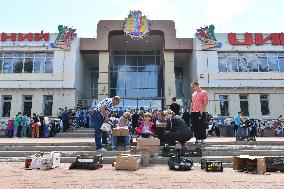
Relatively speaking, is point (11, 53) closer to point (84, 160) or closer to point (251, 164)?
point (84, 160)

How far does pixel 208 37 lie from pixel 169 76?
4662 mm

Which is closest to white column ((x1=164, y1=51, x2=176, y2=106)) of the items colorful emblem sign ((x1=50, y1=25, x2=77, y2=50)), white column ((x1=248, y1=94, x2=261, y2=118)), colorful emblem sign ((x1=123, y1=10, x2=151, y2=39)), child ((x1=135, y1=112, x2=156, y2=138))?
colorful emblem sign ((x1=123, y1=10, x2=151, y2=39))

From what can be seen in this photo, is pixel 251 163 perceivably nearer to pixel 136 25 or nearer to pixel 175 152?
pixel 175 152

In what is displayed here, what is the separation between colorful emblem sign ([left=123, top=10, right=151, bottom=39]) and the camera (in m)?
25.1

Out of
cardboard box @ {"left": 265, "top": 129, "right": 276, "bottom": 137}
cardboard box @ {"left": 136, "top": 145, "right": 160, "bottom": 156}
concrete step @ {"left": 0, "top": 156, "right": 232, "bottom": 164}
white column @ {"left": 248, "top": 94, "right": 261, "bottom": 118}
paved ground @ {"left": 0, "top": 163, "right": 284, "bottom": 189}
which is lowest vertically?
paved ground @ {"left": 0, "top": 163, "right": 284, "bottom": 189}

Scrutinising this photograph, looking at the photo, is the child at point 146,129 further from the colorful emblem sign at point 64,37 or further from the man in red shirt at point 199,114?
the colorful emblem sign at point 64,37

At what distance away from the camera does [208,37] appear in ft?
82.2

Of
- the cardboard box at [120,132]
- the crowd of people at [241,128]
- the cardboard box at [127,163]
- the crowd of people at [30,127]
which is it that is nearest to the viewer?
the cardboard box at [127,163]

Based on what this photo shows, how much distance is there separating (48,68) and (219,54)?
48.1 ft

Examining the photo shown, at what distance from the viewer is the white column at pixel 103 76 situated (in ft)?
82.8

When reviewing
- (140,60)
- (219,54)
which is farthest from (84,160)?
(140,60)

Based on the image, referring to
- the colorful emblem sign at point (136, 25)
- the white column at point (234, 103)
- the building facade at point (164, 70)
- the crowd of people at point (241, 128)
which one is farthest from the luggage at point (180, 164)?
the colorful emblem sign at point (136, 25)

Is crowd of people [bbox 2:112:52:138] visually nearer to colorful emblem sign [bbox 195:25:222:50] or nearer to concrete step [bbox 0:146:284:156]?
concrete step [bbox 0:146:284:156]

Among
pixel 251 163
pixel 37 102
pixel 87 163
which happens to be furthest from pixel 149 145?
pixel 37 102
